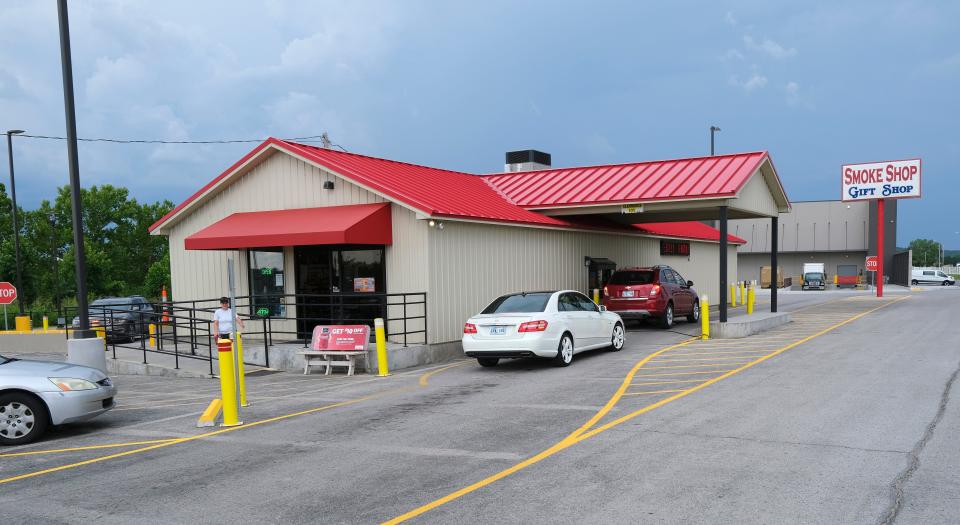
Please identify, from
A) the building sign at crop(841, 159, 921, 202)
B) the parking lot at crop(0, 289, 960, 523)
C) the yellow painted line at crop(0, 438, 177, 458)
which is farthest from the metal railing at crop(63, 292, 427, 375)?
the building sign at crop(841, 159, 921, 202)

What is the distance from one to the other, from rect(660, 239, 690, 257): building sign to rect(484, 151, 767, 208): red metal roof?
22.1 ft

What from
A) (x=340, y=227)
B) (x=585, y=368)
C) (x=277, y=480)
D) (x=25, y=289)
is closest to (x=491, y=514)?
(x=277, y=480)

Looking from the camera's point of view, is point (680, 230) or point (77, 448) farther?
point (680, 230)

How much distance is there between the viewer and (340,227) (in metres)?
15.8

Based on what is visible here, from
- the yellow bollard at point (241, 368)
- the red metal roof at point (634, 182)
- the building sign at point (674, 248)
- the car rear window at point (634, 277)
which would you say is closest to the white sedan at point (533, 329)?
the yellow bollard at point (241, 368)

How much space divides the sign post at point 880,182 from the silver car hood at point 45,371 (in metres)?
39.3

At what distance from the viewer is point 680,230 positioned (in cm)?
3116

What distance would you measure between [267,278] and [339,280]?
245 cm

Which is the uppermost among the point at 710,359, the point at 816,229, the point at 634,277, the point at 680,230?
the point at 816,229

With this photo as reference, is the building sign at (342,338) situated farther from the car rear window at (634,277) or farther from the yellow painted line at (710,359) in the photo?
the car rear window at (634,277)

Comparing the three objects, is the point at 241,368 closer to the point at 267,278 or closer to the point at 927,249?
the point at 267,278

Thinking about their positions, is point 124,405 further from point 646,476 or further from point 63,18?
point 646,476

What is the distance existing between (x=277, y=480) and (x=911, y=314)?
2400 cm

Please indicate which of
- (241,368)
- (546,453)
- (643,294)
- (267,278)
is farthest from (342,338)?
(643,294)
